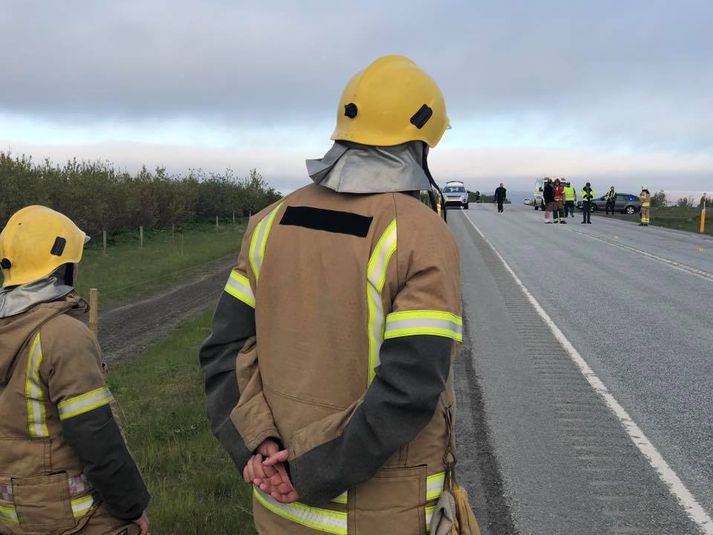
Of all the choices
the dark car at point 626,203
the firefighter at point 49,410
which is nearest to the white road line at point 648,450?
the firefighter at point 49,410

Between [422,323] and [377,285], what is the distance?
0.57 feet

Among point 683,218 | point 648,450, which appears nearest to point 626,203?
point 683,218

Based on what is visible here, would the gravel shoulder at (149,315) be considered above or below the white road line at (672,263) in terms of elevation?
below

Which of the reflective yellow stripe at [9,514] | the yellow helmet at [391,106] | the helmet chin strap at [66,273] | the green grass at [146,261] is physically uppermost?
the yellow helmet at [391,106]

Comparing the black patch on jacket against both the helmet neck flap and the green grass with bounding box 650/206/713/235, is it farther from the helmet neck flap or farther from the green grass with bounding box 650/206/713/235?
the green grass with bounding box 650/206/713/235

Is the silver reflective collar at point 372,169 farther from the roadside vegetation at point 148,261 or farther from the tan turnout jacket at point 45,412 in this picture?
the roadside vegetation at point 148,261

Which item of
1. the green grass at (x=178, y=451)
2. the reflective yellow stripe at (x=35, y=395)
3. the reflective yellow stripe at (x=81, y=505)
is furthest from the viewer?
the green grass at (x=178, y=451)

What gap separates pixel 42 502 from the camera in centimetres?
241

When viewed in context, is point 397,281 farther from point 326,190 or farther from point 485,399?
point 485,399

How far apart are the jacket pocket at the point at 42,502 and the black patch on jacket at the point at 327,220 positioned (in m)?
1.33

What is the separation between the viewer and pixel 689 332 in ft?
30.1

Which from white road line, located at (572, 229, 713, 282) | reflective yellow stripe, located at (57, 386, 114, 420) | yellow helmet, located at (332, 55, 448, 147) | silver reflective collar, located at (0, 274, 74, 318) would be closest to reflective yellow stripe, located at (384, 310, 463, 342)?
yellow helmet, located at (332, 55, 448, 147)

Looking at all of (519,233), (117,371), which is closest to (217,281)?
(117,371)

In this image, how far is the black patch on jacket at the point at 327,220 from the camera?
6.03 feet
